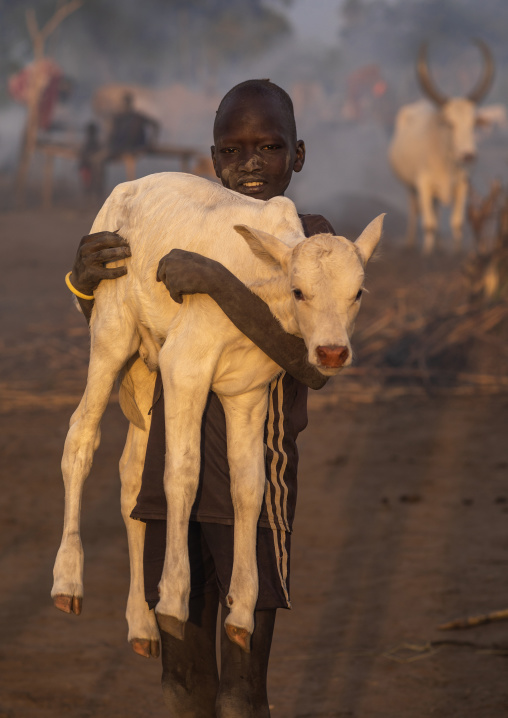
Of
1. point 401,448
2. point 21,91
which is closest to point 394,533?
point 401,448

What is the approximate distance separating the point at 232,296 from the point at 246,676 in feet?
3.11

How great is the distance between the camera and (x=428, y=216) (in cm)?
1319

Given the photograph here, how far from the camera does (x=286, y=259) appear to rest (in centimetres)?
235

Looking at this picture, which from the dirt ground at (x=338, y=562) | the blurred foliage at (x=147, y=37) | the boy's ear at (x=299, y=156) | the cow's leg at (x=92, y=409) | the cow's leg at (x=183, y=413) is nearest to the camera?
the cow's leg at (x=183, y=413)

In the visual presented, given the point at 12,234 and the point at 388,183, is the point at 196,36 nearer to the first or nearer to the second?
the point at 388,183

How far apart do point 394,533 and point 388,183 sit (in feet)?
71.8

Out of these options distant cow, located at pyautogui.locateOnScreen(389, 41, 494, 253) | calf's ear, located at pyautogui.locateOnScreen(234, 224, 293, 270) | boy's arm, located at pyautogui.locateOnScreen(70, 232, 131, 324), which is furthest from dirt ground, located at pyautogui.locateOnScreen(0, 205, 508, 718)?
distant cow, located at pyautogui.locateOnScreen(389, 41, 494, 253)

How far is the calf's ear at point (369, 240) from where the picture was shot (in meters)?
2.37

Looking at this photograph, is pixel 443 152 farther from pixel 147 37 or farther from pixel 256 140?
pixel 147 37

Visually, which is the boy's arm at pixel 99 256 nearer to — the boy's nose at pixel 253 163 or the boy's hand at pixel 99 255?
the boy's hand at pixel 99 255

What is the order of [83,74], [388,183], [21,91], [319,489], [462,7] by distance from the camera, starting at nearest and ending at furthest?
[319,489] → [388,183] → [21,91] → [83,74] → [462,7]

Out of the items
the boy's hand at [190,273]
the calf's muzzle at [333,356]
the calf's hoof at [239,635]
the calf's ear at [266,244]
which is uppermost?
the calf's ear at [266,244]

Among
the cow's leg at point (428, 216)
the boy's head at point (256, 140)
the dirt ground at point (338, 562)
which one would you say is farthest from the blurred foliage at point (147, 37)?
the boy's head at point (256, 140)

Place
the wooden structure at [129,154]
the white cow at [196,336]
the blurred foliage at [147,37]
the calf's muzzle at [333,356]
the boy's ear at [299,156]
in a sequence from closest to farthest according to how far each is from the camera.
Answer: the calf's muzzle at [333,356] < the white cow at [196,336] < the boy's ear at [299,156] < the wooden structure at [129,154] < the blurred foliage at [147,37]
